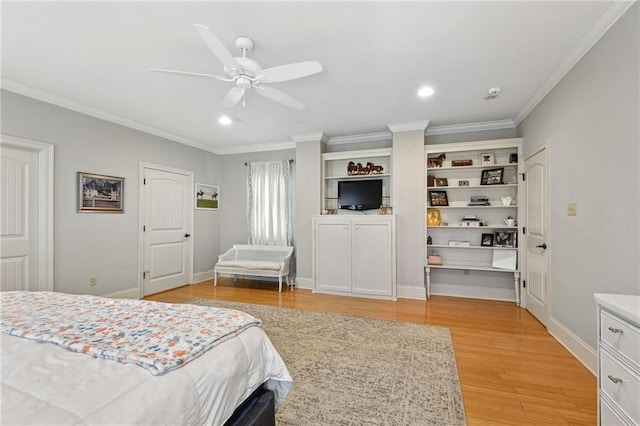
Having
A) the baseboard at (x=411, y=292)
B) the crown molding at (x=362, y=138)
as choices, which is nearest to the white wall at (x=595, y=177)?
the baseboard at (x=411, y=292)

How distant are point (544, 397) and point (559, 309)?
120 cm

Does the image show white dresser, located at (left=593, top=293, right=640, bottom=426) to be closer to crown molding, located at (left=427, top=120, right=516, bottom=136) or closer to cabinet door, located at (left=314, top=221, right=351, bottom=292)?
cabinet door, located at (left=314, top=221, right=351, bottom=292)

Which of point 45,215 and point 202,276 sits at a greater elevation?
point 45,215

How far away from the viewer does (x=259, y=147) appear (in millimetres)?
5441

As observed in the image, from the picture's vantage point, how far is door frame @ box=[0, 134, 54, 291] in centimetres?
317

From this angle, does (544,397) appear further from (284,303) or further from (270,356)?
(284,303)

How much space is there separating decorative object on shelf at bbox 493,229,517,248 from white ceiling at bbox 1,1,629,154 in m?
1.61

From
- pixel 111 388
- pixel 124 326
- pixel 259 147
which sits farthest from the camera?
pixel 259 147

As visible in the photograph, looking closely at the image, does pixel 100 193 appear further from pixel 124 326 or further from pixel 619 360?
pixel 619 360

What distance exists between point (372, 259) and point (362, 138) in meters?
2.05

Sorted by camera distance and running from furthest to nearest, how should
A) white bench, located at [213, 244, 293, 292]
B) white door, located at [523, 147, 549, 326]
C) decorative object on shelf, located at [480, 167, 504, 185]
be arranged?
white bench, located at [213, 244, 293, 292] < decorative object on shelf, located at [480, 167, 504, 185] < white door, located at [523, 147, 549, 326]

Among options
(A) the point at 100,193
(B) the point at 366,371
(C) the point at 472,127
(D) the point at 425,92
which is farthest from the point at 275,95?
(C) the point at 472,127

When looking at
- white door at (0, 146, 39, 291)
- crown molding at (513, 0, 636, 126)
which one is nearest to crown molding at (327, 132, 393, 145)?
crown molding at (513, 0, 636, 126)

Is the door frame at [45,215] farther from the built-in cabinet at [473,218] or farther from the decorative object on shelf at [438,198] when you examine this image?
the decorative object on shelf at [438,198]
